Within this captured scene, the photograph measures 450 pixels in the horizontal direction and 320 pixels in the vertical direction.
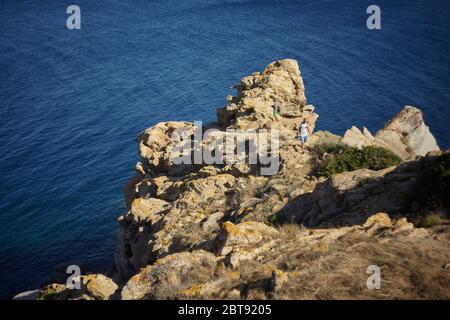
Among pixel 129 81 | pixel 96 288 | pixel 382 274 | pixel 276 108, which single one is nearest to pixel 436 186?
pixel 382 274

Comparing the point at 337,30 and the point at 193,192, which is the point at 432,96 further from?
the point at 193,192

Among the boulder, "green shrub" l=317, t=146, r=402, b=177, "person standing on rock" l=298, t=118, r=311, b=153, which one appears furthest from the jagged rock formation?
"green shrub" l=317, t=146, r=402, b=177

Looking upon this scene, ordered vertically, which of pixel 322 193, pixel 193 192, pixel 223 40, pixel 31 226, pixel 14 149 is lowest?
pixel 31 226

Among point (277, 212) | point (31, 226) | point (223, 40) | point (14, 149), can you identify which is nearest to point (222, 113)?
point (277, 212)

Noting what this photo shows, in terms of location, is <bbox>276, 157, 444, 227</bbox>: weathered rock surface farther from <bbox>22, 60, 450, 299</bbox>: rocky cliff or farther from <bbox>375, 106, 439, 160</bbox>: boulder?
<bbox>375, 106, 439, 160</bbox>: boulder

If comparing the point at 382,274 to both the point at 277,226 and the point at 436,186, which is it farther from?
the point at 277,226

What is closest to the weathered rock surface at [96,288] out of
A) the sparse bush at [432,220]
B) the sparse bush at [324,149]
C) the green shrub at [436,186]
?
the sparse bush at [432,220]
